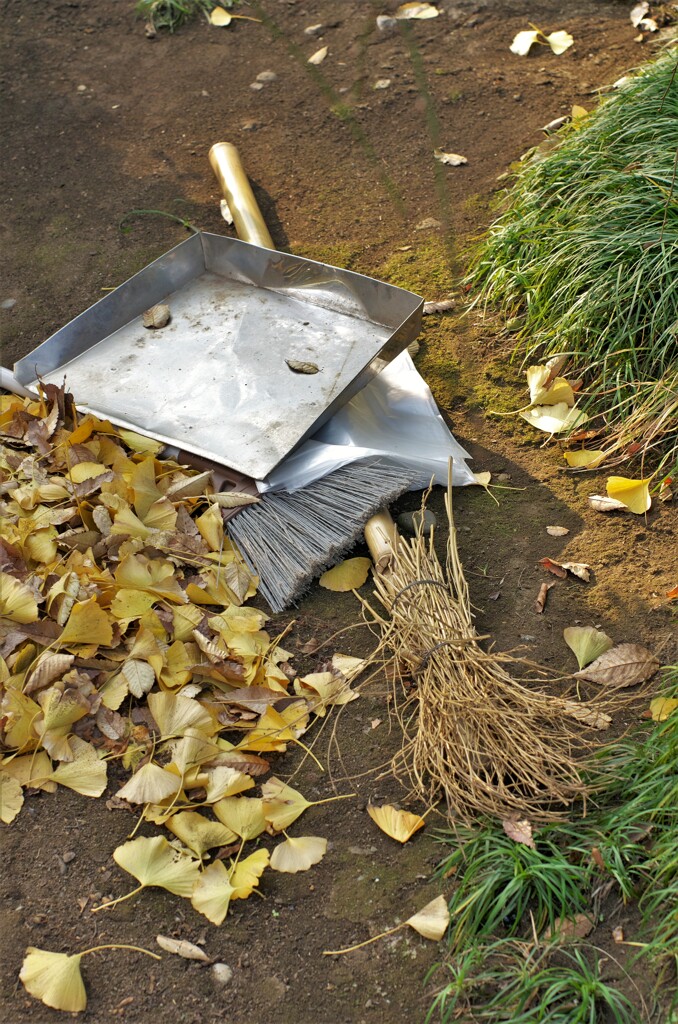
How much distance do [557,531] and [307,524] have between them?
72 cm

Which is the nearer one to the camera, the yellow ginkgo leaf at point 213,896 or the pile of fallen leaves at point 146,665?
the yellow ginkgo leaf at point 213,896

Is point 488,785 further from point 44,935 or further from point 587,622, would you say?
point 44,935

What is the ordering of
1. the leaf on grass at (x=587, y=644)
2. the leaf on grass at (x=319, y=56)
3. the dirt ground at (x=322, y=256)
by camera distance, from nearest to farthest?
the dirt ground at (x=322, y=256) → the leaf on grass at (x=587, y=644) → the leaf on grass at (x=319, y=56)

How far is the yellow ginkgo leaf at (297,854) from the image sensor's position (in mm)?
1916

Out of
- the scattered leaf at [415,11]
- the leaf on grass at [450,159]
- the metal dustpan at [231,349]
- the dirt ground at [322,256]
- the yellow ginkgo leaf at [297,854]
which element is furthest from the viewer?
the scattered leaf at [415,11]

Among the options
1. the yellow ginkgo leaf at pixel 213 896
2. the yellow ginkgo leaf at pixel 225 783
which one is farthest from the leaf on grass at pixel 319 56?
the yellow ginkgo leaf at pixel 213 896

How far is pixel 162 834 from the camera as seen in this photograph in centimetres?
197

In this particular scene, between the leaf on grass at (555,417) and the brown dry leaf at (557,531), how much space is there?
390 millimetres

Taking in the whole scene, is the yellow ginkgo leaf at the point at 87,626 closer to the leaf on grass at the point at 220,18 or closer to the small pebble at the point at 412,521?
the small pebble at the point at 412,521

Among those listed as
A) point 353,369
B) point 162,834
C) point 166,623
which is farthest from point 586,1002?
point 353,369

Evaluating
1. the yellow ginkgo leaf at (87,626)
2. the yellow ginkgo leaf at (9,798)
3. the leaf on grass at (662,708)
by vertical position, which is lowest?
A: the leaf on grass at (662,708)

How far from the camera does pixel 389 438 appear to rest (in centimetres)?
282

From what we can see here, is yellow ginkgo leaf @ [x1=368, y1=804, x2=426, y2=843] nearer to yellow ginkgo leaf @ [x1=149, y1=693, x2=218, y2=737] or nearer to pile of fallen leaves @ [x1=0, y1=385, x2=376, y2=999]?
pile of fallen leaves @ [x1=0, y1=385, x2=376, y2=999]

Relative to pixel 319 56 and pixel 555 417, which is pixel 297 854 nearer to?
pixel 555 417
